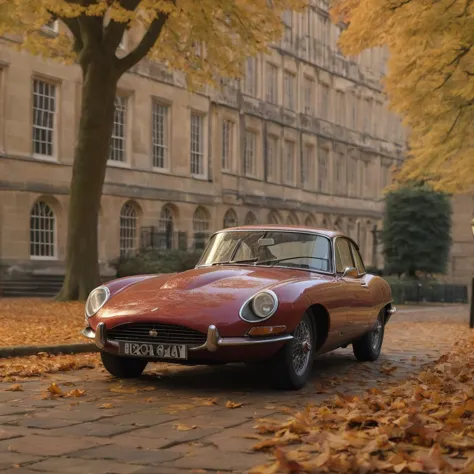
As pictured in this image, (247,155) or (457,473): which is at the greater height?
(247,155)

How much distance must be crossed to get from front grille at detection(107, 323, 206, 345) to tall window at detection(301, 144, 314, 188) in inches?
1756

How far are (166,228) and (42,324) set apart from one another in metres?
23.0

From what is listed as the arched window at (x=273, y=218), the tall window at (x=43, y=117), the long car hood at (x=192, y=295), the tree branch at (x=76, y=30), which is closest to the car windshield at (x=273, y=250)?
the long car hood at (x=192, y=295)

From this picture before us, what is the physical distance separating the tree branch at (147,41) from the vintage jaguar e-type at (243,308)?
10.9 metres

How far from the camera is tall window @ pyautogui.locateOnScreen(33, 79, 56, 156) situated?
32281 millimetres

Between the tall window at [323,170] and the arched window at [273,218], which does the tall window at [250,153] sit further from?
the tall window at [323,170]

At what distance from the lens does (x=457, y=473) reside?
5207mm

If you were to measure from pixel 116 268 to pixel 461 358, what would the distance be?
23081mm

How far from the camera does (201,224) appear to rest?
42.0 m

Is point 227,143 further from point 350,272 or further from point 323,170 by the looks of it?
point 350,272

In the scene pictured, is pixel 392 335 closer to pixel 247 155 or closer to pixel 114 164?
pixel 114 164

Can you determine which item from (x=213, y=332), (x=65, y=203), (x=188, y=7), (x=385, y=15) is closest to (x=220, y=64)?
(x=188, y=7)

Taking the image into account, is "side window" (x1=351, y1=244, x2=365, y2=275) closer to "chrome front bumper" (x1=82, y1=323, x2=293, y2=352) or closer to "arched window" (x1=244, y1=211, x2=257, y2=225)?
"chrome front bumper" (x1=82, y1=323, x2=293, y2=352)

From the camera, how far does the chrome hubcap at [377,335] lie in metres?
12.0
